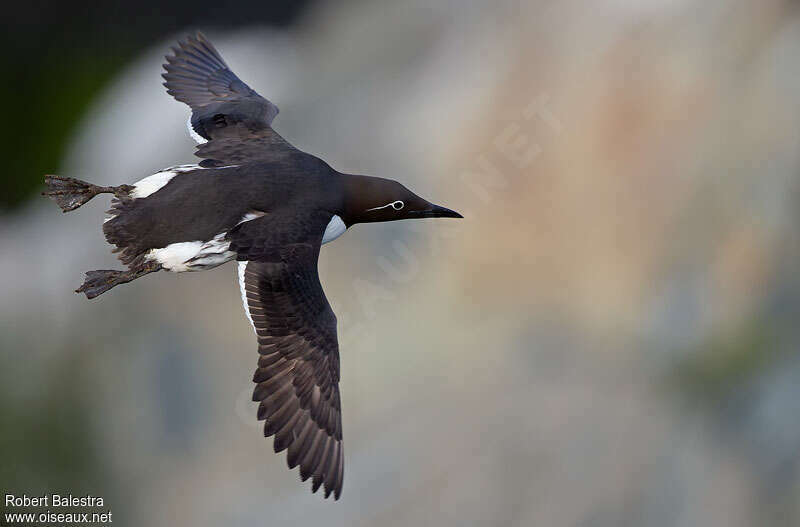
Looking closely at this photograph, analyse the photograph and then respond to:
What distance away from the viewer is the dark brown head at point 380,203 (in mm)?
6230

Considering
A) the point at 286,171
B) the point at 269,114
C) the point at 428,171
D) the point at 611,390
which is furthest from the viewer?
the point at 428,171

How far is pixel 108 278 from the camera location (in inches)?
235

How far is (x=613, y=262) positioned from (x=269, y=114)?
2.70m

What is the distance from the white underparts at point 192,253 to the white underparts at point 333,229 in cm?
47

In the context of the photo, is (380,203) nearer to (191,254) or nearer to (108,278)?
(191,254)

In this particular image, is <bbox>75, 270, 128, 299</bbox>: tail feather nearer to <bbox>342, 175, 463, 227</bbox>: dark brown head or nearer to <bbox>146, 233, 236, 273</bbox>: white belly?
<bbox>146, 233, 236, 273</bbox>: white belly

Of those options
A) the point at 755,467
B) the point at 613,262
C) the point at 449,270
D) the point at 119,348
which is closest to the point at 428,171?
the point at 449,270

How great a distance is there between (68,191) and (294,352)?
1.71 m

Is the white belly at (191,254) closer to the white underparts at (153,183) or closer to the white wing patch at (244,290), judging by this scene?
the white wing patch at (244,290)

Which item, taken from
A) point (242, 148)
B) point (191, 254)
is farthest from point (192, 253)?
point (242, 148)

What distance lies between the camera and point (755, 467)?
7.77 metres

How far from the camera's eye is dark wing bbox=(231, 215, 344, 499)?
17.8ft

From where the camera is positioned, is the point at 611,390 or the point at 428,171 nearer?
the point at 611,390

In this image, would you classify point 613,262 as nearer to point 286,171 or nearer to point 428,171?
point 428,171
